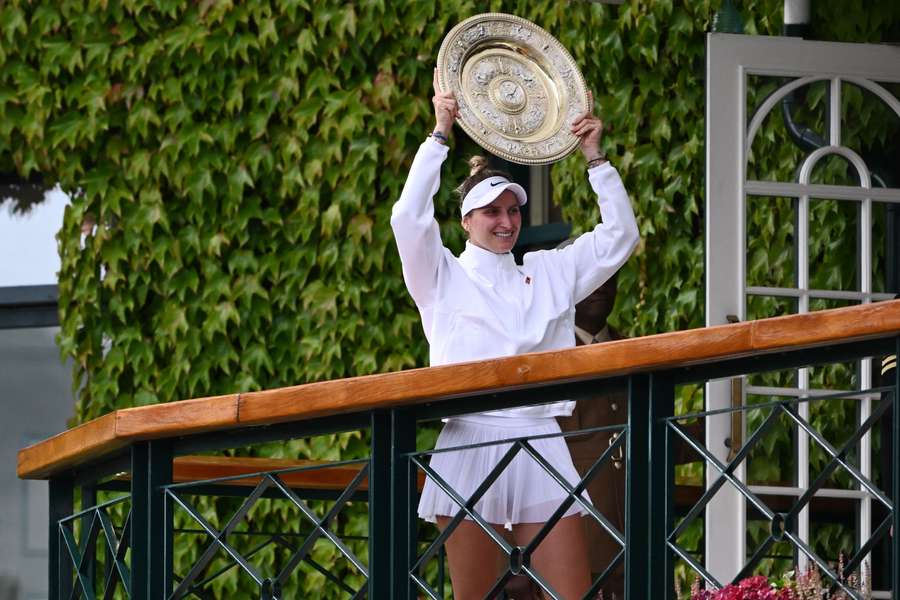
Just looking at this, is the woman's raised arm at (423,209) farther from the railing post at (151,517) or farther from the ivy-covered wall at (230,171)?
the ivy-covered wall at (230,171)

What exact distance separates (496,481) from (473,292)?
0.45 m

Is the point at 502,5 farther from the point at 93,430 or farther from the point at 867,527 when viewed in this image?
the point at 93,430

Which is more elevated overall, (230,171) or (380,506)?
(230,171)

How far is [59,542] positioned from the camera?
3.95 m

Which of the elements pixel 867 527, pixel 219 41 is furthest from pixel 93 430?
pixel 219 41

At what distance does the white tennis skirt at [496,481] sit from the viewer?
3699 millimetres

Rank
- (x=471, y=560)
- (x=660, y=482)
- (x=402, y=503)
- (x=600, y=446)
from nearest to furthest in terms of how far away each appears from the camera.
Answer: (x=660, y=482), (x=402, y=503), (x=471, y=560), (x=600, y=446)

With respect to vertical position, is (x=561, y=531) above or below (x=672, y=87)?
below

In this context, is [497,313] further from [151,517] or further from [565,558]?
[151,517]

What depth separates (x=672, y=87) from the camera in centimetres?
613

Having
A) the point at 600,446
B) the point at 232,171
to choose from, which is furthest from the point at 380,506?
the point at 232,171

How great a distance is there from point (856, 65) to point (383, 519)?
2899 mm

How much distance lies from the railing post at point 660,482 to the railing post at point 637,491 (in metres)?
0.01

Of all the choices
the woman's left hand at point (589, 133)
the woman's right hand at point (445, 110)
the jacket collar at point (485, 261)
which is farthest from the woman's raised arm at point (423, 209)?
the woman's left hand at point (589, 133)
